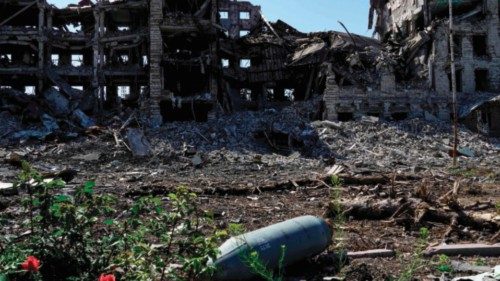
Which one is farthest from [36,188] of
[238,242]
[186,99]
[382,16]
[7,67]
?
[382,16]

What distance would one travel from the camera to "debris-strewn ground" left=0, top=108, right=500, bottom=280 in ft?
22.3

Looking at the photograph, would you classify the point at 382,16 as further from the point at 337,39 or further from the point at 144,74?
the point at 144,74

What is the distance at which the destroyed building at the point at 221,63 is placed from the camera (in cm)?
2783

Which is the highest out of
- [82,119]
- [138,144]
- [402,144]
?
[82,119]

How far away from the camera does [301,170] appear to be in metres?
15.8

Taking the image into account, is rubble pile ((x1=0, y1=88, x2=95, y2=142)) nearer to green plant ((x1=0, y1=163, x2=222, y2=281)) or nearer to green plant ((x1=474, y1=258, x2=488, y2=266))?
green plant ((x1=0, y1=163, x2=222, y2=281))

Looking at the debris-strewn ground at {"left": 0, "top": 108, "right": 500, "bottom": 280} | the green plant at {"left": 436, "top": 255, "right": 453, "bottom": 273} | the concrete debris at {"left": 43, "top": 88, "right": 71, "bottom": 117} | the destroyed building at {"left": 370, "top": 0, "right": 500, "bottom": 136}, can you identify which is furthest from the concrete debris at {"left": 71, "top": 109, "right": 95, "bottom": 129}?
the green plant at {"left": 436, "top": 255, "right": 453, "bottom": 273}

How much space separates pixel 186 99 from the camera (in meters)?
27.6

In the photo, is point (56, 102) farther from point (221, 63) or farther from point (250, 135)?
point (250, 135)

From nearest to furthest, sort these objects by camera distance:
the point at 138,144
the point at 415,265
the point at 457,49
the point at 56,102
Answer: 1. the point at 415,265
2. the point at 138,144
3. the point at 56,102
4. the point at 457,49

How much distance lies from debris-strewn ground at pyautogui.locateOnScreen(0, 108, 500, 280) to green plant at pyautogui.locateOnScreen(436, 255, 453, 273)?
8cm

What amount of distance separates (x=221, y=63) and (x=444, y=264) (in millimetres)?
27370

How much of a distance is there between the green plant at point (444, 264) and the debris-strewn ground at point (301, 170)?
0.25 ft

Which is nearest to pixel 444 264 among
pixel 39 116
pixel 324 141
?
pixel 324 141
